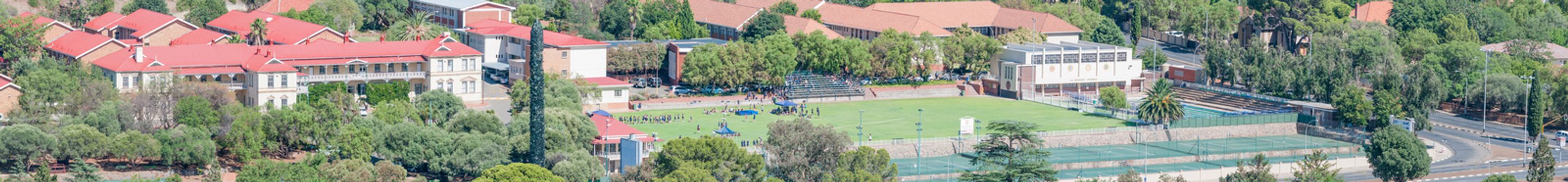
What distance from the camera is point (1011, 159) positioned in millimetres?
95812

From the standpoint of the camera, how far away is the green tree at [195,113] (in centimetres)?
11475

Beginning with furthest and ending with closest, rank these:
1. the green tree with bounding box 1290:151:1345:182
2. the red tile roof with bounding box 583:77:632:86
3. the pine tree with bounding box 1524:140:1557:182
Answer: the red tile roof with bounding box 583:77:632:86
the pine tree with bounding box 1524:140:1557:182
the green tree with bounding box 1290:151:1345:182

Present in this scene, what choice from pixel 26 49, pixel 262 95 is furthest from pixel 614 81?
pixel 26 49

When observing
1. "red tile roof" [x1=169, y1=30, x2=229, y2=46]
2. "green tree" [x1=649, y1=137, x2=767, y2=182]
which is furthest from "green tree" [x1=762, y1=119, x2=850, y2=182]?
"red tile roof" [x1=169, y1=30, x2=229, y2=46]

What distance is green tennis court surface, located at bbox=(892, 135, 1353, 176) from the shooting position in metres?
118

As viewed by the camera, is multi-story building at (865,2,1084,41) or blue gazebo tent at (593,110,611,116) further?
multi-story building at (865,2,1084,41)

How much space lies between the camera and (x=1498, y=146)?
13250 cm

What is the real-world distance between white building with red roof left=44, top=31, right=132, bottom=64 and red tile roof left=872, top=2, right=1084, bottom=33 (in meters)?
53.4

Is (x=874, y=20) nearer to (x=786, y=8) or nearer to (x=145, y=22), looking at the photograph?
(x=786, y=8)

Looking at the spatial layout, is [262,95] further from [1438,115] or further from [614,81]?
[1438,115]

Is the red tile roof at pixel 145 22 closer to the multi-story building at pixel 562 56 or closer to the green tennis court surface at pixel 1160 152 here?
the multi-story building at pixel 562 56

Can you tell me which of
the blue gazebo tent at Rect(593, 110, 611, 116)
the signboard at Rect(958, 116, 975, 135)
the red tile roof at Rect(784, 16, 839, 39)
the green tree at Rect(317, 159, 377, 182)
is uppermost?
the red tile roof at Rect(784, 16, 839, 39)

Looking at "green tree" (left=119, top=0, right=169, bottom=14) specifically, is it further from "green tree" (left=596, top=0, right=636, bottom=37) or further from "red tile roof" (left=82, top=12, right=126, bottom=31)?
"green tree" (left=596, top=0, right=636, bottom=37)

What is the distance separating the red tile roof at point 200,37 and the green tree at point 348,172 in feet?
152
